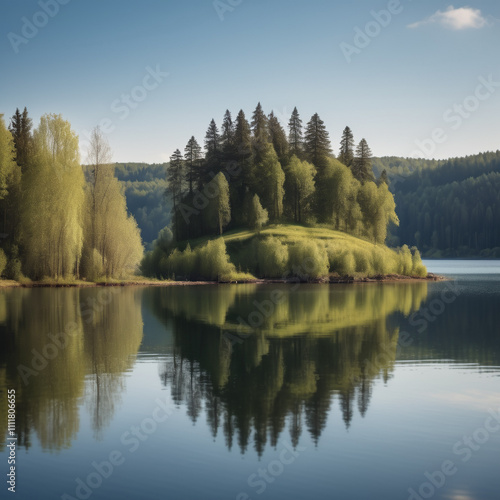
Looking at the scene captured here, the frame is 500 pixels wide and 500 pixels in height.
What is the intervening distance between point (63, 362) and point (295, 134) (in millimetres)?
104628

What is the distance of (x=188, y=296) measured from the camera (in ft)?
204

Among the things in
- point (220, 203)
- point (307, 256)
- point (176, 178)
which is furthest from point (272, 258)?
point (176, 178)

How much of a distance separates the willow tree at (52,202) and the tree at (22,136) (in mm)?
3271

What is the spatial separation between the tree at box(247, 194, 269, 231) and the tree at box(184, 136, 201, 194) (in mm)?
14684

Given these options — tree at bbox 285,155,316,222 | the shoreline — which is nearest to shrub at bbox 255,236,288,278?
the shoreline

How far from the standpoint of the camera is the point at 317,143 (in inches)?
4764

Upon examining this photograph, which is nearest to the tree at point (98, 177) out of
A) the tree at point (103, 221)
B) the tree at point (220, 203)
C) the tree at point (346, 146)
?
the tree at point (103, 221)

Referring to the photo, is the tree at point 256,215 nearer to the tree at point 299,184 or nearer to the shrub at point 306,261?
the shrub at point 306,261

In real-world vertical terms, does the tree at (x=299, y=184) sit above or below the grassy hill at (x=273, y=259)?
above

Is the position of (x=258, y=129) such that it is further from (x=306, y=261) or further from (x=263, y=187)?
(x=306, y=261)

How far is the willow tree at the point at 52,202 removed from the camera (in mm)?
68375

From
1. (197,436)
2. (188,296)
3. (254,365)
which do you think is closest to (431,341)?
(254,365)

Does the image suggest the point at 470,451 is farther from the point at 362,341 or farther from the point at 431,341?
the point at 431,341

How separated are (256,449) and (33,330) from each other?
21.7 metres
